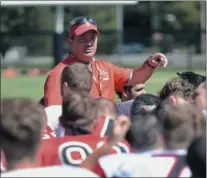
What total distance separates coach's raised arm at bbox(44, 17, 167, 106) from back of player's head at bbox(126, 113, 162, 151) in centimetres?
Answer: 233

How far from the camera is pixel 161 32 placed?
116 ft

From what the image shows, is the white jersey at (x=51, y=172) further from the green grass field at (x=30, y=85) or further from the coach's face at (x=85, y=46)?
the green grass field at (x=30, y=85)

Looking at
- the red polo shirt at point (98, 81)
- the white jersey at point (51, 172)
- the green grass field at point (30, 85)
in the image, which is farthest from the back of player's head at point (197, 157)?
the green grass field at point (30, 85)

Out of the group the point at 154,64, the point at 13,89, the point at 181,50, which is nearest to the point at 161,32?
the point at 181,50

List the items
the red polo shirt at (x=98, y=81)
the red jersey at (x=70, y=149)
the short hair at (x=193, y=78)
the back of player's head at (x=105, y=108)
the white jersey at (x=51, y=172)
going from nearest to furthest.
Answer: the white jersey at (x=51, y=172), the red jersey at (x=70, y=149), the back of player's head at (x=105, y=108), the short hair at (x=193, y=78), the red polo shirt at (x=98, y=81)

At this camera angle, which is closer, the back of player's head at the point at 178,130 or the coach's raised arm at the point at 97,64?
the back of player's head at the point at 178,130

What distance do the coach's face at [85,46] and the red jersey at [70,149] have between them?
223cm

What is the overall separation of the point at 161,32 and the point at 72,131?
102 feet

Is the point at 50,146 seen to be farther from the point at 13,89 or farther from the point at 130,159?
the point at 13,89

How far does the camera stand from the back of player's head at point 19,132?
3.34m

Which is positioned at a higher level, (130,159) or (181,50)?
(130,159)

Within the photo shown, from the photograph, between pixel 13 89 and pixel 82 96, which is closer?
pixel 82 96

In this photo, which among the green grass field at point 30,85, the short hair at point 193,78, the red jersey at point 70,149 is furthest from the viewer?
the green grass field at point 30,85

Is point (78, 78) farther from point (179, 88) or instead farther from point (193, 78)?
point (193, 78)
